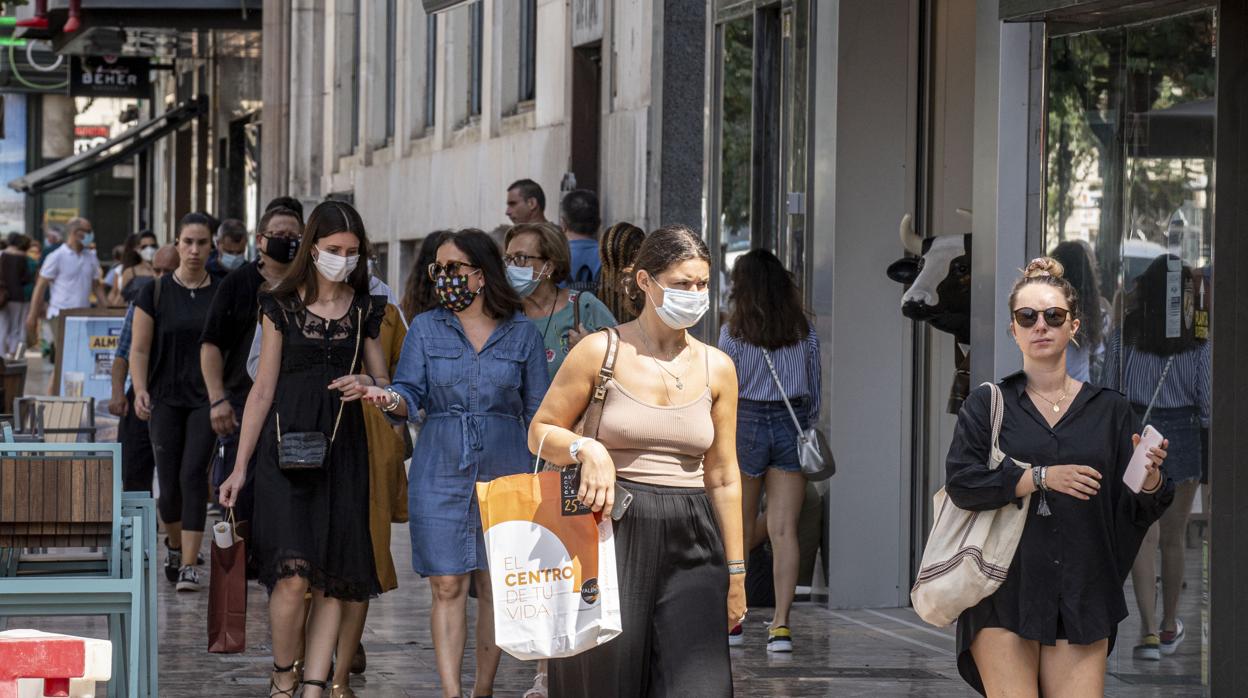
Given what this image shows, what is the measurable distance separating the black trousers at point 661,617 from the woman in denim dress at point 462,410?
1.78 metres

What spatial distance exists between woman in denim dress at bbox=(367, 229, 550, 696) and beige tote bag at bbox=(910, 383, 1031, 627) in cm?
212

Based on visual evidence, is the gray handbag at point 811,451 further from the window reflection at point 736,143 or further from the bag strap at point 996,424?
the bag strap at point 996,424

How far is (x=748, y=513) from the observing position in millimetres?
9938

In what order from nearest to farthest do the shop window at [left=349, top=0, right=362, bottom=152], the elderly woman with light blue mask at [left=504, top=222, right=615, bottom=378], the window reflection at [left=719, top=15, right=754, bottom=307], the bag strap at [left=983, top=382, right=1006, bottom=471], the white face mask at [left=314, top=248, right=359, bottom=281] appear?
1. the bag strap at [left=983, top=382, right=1006, bottom=471]
2. the white face mask at [left=314, top=248, right=359, bottom=281]
3. the elderly woman with light blue mask at [left=504, top=222, right=615, bottom=378]
4. the window reflection at [left=719, top=15, right=754, bottom=307]
5. the shop window at [left=349, top=0, right=362, bottom=152]

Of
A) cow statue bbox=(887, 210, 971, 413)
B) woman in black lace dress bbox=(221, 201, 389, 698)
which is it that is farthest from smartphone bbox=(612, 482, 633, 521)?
cow statue bbox=(887, 210, 971, 413)

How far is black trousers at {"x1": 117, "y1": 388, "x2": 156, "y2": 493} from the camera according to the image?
39.5ft

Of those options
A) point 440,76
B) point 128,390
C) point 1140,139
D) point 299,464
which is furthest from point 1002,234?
point 440,76

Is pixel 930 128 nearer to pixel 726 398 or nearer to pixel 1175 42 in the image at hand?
pixel 1175 42

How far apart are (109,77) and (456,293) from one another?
32.2 metres

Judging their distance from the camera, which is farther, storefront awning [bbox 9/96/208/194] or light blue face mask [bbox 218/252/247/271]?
storefront awning [bbox 9/96/208/194]

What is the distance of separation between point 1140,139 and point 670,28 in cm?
593

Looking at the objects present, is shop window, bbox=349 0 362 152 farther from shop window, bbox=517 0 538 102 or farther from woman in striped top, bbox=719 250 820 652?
woman in striped top, bbox=719 250 820 652

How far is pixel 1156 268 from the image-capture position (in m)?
7.26

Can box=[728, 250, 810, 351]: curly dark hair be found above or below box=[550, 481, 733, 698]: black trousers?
above
